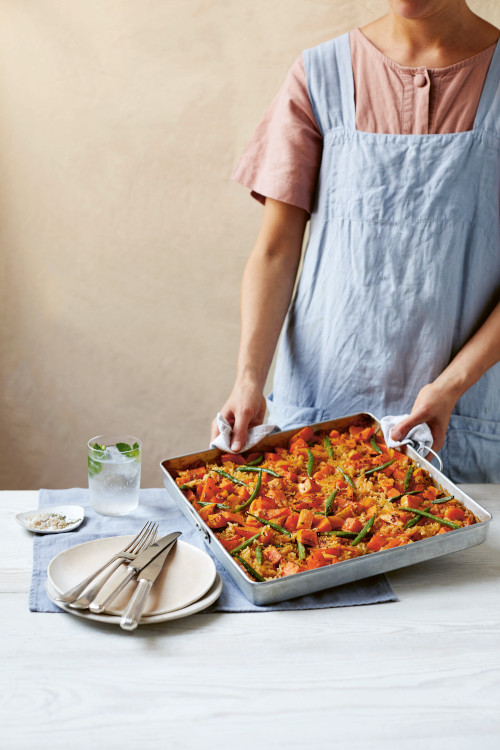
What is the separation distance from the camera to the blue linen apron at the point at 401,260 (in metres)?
1.66

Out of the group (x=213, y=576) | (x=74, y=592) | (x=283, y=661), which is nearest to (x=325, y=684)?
(x=283, y=661)

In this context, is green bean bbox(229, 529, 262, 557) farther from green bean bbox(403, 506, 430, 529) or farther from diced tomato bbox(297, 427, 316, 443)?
diced tomato bbox(297, 427, 316, 443)

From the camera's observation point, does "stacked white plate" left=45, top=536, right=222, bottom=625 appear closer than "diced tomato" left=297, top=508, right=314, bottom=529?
Yes

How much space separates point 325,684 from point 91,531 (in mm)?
508

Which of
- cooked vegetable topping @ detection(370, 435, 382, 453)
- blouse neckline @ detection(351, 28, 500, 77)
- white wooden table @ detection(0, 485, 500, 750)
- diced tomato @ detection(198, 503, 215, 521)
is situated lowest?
white wooden table @ detection(0, 485, 500, 750)

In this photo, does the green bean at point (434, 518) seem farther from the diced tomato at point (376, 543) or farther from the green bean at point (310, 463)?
the green bean at point (310, 463)

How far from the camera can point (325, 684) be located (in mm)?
908

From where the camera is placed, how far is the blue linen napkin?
107 cm

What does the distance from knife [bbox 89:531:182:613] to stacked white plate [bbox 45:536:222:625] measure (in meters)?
0.01

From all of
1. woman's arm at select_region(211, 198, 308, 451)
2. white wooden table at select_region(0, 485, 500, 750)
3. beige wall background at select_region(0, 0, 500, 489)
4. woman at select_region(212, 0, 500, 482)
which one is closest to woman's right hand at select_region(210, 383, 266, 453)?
woman at select_region(212, 0, 500, 482)

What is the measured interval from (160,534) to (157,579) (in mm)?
166

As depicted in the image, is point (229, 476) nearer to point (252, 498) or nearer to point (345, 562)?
point (252, 498)

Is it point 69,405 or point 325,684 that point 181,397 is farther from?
point 325,684

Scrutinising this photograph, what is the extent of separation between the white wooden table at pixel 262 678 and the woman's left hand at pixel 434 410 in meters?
0.41
